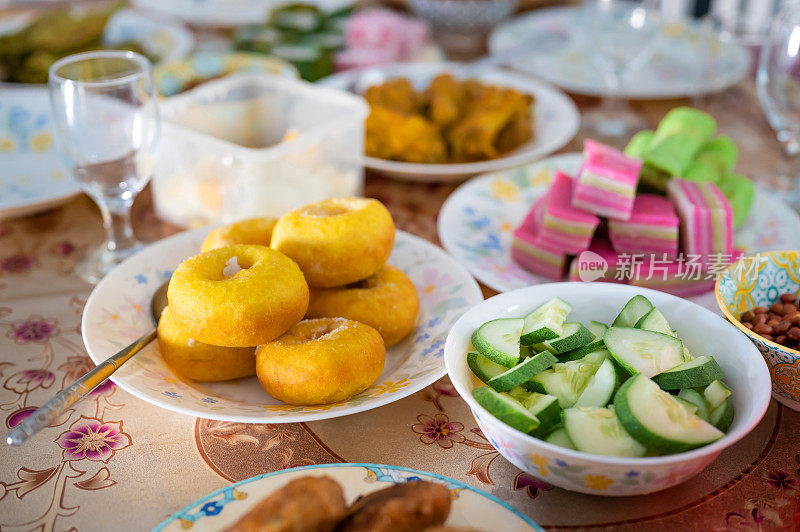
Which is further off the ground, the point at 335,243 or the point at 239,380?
the point at 335,243

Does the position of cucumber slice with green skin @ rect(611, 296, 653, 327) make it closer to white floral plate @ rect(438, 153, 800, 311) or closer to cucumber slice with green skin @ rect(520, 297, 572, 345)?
cucumber slice with green skin @ rect(520, 297, 572, 345)

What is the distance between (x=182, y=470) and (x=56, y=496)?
119 mm

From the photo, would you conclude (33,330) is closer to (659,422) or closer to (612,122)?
(659,422)

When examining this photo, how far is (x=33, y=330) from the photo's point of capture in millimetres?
970

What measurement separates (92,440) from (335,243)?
0.34 metres

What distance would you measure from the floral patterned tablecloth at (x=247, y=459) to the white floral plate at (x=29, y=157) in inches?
14.0

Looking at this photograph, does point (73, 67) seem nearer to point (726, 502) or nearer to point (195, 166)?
point (195, 166)

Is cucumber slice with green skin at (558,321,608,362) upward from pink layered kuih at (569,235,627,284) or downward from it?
upward

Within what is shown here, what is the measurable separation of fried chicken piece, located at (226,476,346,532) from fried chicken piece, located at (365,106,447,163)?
2.86 feet

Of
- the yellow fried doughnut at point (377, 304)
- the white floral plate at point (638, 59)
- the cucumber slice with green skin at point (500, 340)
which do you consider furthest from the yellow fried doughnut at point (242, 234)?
the white floral plate at point (638, 59)

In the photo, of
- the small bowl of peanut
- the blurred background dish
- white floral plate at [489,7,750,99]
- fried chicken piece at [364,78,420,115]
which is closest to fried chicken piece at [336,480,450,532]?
the small bowl of peanut

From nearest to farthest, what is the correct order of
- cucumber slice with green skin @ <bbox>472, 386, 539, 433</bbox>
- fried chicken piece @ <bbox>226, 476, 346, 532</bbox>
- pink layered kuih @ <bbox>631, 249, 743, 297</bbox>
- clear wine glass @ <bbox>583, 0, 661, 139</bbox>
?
fried chicken piece @ <bbox>226, 476, 346, 532</bbox>, cucumber slice with green skin @ <bbox>472, 386, 539, 433</bbox>, pink layered kuih @ <bbox>631, 249, 743, 297</bbox>, clear wine glass @ <bbox>583, 0, 661, 139</bbox>

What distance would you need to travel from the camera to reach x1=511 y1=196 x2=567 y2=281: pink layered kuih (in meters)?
1.05

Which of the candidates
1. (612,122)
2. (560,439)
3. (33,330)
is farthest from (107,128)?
(612,122)
